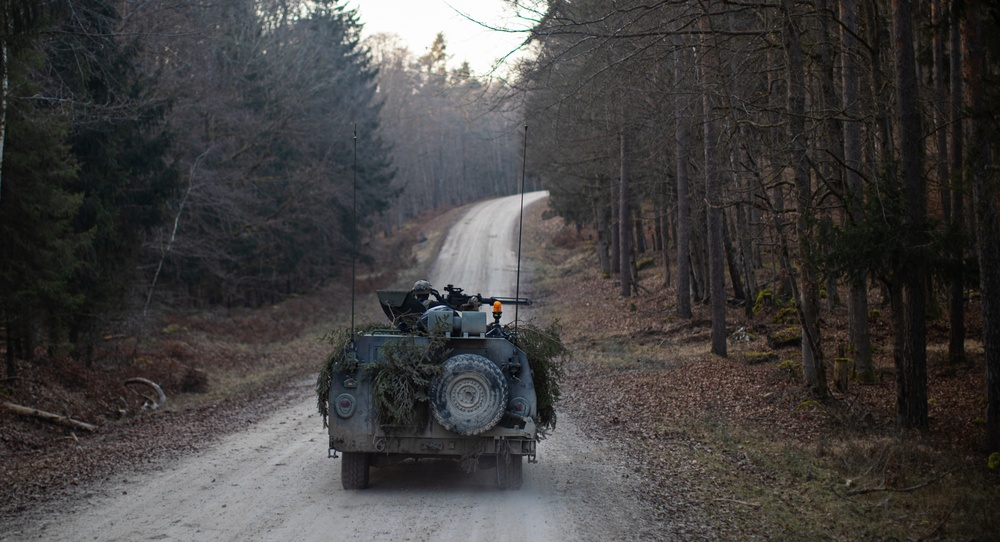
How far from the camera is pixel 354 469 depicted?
859cm

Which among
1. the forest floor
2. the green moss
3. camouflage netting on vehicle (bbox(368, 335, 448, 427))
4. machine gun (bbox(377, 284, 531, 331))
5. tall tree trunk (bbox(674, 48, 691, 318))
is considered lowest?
the forest floor

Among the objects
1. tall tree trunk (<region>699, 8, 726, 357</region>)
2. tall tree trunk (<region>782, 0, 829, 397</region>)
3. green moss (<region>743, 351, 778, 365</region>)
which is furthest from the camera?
tall tree trunk (<region>699, 8, 726, 357</region>)

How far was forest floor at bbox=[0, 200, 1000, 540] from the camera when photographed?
797 centimetres

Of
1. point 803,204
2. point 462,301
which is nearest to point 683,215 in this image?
point 803,204

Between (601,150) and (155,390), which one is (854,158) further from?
(601,150)

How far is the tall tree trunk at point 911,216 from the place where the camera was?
33.2 ft

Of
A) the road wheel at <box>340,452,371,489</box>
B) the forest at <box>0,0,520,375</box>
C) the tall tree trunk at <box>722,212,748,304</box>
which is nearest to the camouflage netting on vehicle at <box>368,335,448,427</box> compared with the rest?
the road wheel at <box>340,452,371,489</box>

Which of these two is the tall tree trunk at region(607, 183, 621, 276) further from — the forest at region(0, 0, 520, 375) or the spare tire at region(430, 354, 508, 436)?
the spare tire at region(430, 354, 508, 436)

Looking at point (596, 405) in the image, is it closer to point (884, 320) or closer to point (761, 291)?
point (884, 320)

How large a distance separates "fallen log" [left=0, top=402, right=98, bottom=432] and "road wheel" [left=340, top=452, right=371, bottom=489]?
22.0 ft

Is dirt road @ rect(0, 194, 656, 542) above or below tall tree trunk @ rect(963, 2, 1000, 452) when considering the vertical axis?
below

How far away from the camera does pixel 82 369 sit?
15.7m

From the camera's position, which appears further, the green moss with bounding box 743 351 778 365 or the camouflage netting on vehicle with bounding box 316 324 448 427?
the green moss with bounding box 743 351 778 365

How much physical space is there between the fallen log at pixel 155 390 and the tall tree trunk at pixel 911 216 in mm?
13453
